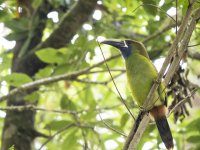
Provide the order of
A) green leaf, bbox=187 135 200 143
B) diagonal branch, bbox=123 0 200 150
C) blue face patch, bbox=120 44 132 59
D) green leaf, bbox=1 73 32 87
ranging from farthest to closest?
green leaf, bbox=1 73 32 87, green leaf, bbox=187 135 200 143, blue face patch, bbox=120 44 132 59, diagonal branch, bbox=123 0 200 150

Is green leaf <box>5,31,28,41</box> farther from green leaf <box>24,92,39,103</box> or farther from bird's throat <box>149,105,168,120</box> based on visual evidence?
bird's throat <box>149,105,168,120</box>

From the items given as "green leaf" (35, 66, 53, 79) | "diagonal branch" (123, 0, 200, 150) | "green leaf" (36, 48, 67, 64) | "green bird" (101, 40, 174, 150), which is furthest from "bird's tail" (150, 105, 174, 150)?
"green leaf" (35, 66, 53, 79)

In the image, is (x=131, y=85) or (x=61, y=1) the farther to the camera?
(x=61, y=1)

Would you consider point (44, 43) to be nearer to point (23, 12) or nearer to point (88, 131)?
point (23, 12)

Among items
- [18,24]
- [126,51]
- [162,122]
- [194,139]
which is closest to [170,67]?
[162,122]

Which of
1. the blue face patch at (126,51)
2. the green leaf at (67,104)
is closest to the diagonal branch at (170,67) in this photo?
the blue face patch at (126,51)

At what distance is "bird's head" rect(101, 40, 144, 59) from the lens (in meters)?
2.31

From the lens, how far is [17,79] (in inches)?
117

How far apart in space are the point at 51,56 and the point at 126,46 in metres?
0.81

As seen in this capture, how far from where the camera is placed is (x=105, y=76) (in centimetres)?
415

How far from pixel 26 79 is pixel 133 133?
1376 mm

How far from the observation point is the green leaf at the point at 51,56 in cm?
297

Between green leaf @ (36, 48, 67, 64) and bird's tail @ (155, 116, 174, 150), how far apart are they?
1.06 m

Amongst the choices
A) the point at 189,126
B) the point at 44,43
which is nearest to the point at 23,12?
the point at 44,43
